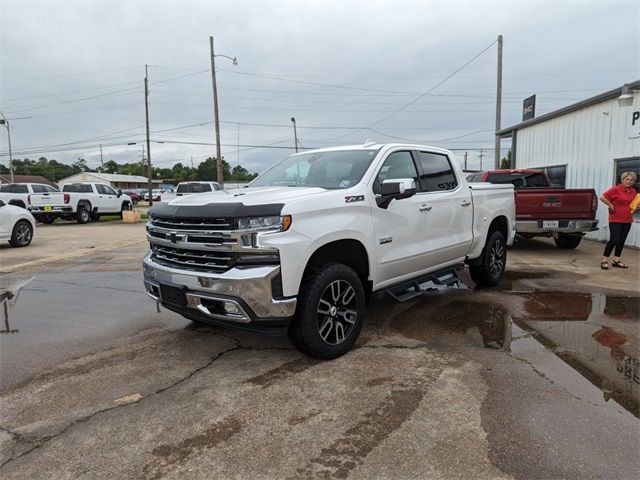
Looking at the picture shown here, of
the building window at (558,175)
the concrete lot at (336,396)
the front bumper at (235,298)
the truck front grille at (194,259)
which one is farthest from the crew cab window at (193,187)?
the front bumper at (235,298)

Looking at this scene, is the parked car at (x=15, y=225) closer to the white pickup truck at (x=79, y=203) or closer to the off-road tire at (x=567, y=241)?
the white pickup truck at (x=79, y=203)

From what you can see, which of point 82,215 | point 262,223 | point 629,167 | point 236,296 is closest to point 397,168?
point 262,223

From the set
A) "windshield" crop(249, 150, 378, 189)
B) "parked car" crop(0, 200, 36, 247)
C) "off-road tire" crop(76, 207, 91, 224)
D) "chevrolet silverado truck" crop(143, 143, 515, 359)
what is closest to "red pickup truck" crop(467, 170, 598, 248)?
"chevrolet silverado truck" crop(143, 143, 515, 359)

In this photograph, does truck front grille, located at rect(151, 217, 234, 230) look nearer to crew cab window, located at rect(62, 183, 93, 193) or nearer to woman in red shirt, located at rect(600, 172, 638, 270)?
woman in red shirt, located at rect(600, 172, 638, 270)

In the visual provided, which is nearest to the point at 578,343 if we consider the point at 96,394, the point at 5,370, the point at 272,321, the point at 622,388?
the point at 622,388

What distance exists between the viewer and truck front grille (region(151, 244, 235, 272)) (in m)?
3.63

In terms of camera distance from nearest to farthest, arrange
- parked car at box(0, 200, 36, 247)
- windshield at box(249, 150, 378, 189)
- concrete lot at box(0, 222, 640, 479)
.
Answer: concrete lot at box(0, 222, 640, 479) → windshield at box(249, 150, 378, 189) → parked car at box(0, 200, 36, 247)

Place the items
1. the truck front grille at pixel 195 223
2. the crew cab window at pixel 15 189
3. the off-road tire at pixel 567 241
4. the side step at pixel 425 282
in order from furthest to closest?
the crew cab window at pixel 15 189 → the off-road tire at pixel 567 241 → the side step at pixel 425 282 → the truck front grille at pixel 195 223

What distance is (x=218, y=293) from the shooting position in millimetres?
3564

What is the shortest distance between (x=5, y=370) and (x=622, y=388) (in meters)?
5.01

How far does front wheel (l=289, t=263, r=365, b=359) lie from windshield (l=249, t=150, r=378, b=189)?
0.92 m

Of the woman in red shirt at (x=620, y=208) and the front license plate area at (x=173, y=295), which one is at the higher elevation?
the woman in red shirt at (x=620, y=208)

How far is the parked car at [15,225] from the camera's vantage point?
11.4 m

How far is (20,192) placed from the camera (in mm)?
21109
